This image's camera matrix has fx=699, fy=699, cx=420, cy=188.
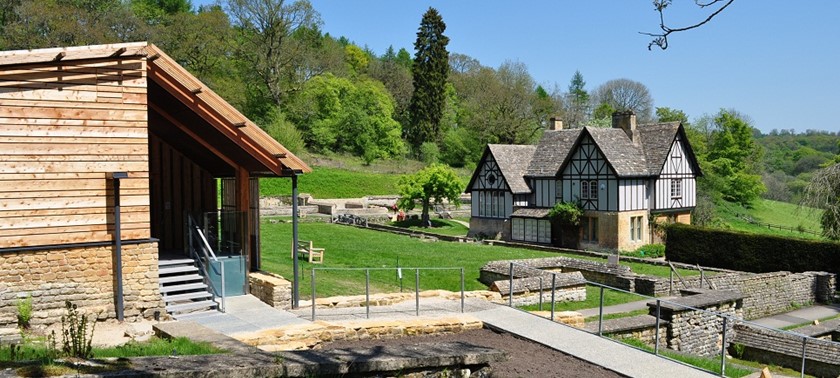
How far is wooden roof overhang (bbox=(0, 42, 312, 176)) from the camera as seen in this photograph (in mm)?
12992

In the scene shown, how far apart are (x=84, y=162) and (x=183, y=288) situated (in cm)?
328

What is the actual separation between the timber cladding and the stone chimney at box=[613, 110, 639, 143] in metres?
32.1

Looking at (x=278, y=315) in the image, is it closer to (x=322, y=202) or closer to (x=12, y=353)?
(x=12, y=353)

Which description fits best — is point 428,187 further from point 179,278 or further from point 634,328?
point 179,278

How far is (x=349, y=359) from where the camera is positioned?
26.4 feet

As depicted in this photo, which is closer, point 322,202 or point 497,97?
point 322,202

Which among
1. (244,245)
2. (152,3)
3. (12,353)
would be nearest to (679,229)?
(244,245)

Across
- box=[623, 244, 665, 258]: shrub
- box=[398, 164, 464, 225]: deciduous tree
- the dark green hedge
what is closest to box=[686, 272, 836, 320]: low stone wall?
the dark green hedge

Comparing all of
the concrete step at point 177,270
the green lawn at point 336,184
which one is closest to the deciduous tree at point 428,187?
the green lawn at point 336,184

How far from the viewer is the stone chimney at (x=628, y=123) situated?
40594 mm

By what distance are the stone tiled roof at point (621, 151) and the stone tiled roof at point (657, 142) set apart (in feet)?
1.22

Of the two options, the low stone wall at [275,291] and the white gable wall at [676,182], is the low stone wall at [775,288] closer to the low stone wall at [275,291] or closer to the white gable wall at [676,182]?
the white gable wall at [676,182]

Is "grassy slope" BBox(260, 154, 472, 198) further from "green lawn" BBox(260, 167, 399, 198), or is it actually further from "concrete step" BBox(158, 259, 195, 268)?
"concrete step" BBox(158, 259, 195, 268)

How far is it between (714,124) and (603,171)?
42455 millimetres
